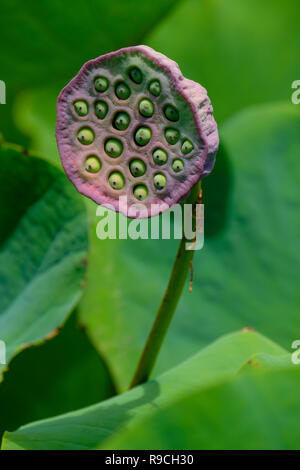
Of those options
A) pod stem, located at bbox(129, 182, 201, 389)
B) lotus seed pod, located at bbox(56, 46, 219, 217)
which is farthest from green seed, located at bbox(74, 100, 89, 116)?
pod stem, located at bbox(129, 182, 201, 389)

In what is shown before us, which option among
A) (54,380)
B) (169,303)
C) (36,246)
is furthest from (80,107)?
(54,380)

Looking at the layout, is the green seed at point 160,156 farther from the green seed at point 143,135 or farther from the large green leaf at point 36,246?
the large green leaf at point 36,246

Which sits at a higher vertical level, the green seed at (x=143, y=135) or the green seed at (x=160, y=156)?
the green seed at (x=143, y=135)

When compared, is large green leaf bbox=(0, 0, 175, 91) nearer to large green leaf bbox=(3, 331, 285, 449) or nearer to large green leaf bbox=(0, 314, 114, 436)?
large green leaf bbox=(0, 314, 114, 436)

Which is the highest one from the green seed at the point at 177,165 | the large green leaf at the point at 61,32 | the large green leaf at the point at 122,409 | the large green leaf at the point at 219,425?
the large green leaf at the point at 61,32

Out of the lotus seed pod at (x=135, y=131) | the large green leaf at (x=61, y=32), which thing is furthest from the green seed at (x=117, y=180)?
the large green leaf at (x=61, y=32)

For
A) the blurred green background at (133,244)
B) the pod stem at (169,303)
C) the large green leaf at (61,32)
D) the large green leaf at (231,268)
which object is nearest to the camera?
the pod stem at (169,303)
